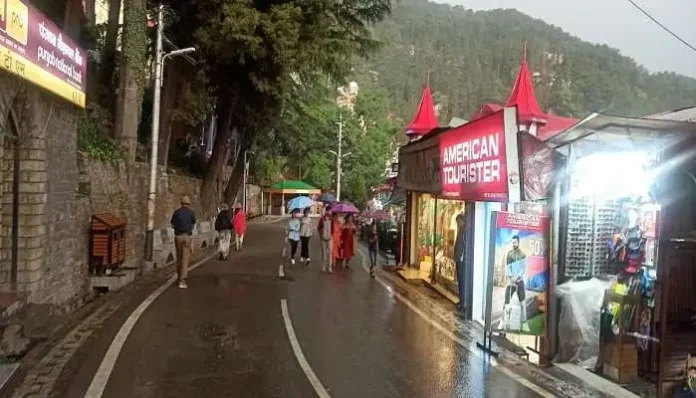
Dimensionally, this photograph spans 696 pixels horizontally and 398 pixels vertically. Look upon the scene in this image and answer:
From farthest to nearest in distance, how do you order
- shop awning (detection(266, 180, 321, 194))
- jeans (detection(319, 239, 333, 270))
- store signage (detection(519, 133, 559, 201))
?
shop awning (detection(266, 180, 321, 194))
jeans (detection(319, 239, 333, 270))
store signage (detection(519, 133, 559, 201))

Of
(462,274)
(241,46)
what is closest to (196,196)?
(241,46)

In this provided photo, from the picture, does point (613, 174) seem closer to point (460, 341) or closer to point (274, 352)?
point (460, 341)

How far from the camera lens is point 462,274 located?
13.1 meters

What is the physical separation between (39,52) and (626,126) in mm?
7995

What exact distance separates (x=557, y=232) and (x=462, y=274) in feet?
13.4

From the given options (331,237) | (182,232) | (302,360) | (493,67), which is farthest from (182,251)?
(493,67)

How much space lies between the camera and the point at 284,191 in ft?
260

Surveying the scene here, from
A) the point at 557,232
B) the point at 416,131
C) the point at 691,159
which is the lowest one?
the point at 557,232

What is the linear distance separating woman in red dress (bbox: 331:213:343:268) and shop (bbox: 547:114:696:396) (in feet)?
36.5

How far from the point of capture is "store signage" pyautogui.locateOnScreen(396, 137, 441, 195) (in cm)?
1522

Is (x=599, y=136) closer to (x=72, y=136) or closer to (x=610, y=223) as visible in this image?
(x=610, y=223)

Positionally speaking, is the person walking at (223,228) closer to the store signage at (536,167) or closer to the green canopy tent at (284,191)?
the store signage at (536,167)

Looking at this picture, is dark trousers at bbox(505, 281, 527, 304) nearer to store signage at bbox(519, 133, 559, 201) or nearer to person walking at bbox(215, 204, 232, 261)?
store signage at bbox(519, 133, 559, 201)

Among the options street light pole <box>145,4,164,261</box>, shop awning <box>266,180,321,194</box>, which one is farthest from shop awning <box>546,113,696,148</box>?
shop awning <box>266,180,321,194</box>
